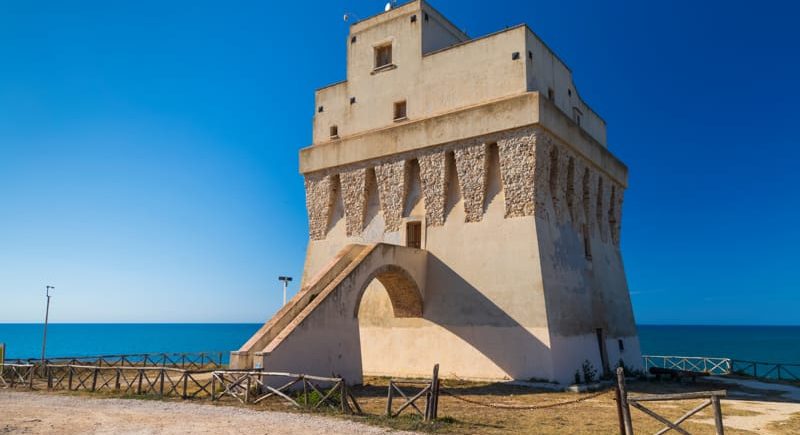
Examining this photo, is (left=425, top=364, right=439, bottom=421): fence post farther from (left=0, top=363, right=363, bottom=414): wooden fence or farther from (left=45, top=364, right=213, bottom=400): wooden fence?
(left=45, top=364, right=213, bottom=400): wooden fence

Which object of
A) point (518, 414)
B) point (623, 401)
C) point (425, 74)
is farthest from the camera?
point (425, 74)

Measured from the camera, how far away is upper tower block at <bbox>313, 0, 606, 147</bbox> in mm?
24047

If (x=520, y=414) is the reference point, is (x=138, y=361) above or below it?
above

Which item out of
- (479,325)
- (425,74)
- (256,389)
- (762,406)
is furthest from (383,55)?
(762,406)

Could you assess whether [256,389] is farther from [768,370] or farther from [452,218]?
[768,370]

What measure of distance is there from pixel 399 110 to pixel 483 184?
5.92 meters

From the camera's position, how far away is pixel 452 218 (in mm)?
24531

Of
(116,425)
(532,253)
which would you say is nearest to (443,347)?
(532,253)

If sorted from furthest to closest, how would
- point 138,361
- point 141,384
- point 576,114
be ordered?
point 138,361, point 576,114, point 141,384

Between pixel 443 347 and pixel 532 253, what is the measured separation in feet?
16.7

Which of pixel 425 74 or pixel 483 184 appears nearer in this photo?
pixel 483 184

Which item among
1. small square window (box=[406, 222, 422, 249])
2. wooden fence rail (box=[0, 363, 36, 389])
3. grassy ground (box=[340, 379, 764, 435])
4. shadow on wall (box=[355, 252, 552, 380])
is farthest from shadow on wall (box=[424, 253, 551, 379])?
wooden fence rail (box=[0, 363, 36, 389])

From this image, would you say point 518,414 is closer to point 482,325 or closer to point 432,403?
point 432,403

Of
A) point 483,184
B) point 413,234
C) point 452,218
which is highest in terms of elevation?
point 483,184
